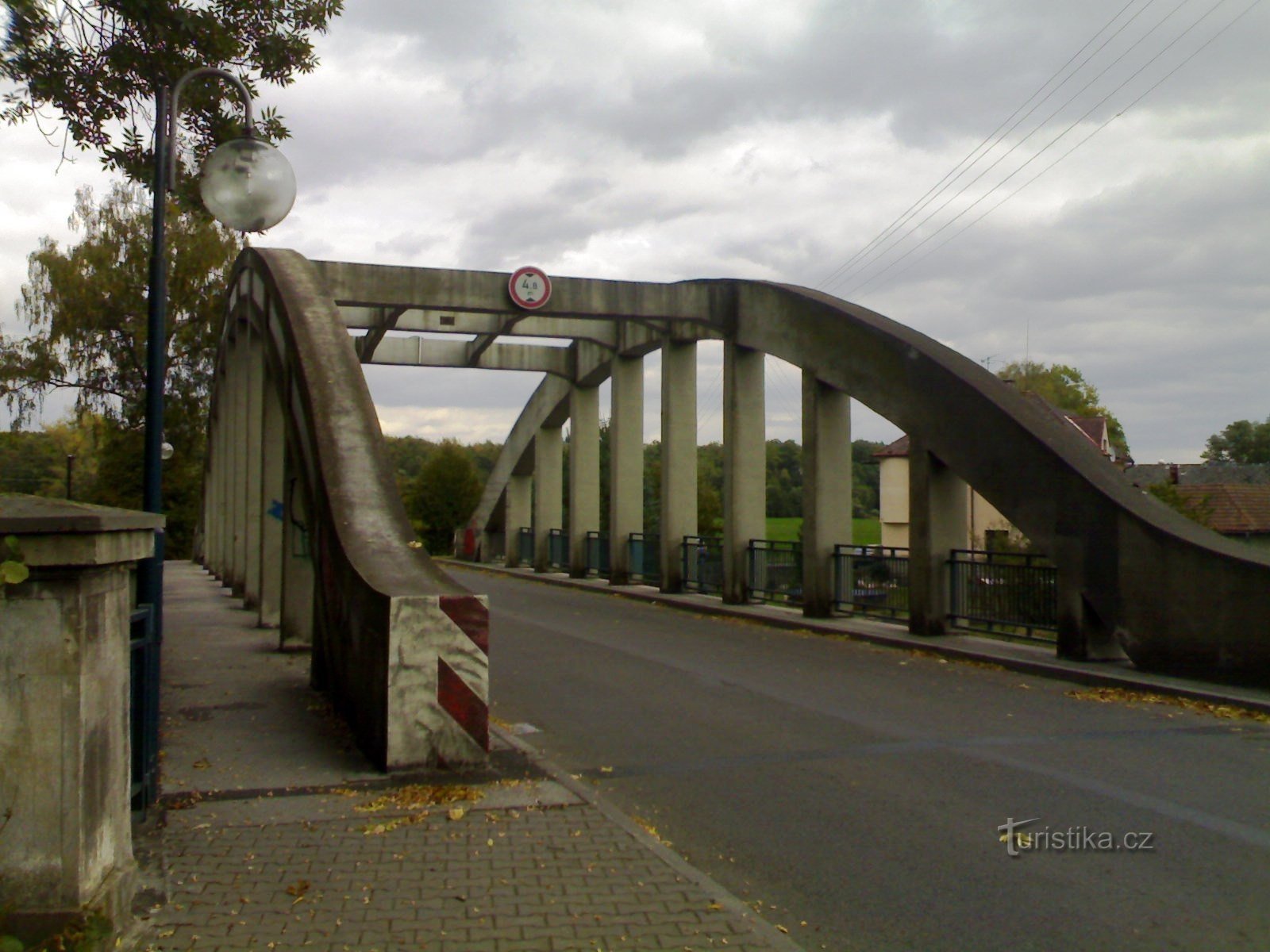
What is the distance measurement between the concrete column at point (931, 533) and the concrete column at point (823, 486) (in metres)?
2.59

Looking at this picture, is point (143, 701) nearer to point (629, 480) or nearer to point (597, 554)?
point (629, 480)

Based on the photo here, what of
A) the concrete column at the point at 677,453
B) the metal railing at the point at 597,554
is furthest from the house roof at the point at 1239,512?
the concrete column at the point at 677,453

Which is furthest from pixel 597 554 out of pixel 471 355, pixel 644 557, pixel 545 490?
pixel 471 355

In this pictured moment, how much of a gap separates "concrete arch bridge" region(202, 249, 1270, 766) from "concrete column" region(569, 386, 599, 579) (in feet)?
0.21

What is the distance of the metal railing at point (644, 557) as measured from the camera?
2539cm

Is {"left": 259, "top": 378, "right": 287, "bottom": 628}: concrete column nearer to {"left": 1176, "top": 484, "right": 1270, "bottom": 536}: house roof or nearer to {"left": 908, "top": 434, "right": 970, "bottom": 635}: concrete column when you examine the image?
{"left": 908, "top": 434, "right": 970, "bottom": 635}: concrete column

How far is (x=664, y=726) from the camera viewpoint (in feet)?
30.0

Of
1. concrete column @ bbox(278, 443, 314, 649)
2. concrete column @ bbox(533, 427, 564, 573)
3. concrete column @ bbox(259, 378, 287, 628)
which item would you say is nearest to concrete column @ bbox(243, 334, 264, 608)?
concrete column @ bbox(259, 378, 287, 628)

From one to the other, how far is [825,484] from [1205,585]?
751 centimetres

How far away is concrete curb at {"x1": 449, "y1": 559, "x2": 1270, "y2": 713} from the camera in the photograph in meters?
10.4

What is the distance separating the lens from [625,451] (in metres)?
26.8

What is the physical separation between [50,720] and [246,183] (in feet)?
16.3

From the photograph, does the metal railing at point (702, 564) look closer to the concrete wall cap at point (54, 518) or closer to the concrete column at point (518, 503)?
the concrete column at point (518, 503)

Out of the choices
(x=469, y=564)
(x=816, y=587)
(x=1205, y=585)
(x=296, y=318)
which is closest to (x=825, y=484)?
(x=816, y=587)
